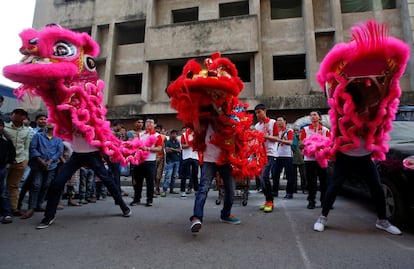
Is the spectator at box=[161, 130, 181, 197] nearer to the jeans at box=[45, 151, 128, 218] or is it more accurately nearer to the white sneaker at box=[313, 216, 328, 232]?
the jeans at box=[45, 151, 128, 218]

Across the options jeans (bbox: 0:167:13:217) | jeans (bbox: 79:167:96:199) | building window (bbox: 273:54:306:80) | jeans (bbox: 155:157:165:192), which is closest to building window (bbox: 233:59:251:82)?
building window (bbox: 273:54:306:80)

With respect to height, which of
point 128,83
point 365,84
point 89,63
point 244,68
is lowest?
point 365,84

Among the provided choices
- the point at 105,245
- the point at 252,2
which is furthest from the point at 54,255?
the point at 252,2

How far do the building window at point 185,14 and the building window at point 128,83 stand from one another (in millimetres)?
4154

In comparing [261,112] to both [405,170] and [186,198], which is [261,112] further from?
[186,198]

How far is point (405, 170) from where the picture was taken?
3.37 meters

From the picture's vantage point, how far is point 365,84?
10.4 feet

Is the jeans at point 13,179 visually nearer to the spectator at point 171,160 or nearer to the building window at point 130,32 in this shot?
the spectator at point 171,160

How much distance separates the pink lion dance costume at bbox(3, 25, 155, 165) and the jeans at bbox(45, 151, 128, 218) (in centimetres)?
21

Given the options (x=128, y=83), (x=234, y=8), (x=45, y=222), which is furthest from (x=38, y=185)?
(x=234, y=8)

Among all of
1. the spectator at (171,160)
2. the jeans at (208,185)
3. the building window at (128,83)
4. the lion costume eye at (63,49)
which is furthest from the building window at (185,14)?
the jeans at (208,185)

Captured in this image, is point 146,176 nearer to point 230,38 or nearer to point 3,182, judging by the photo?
point 3,182

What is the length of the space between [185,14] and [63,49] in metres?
13.7

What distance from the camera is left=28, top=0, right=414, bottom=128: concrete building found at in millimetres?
12992
